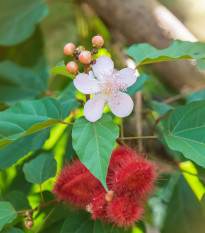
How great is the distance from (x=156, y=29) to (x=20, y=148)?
692mm

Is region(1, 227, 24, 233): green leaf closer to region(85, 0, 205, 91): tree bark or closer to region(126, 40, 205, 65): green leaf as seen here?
region(126, 40, 205, 65): green leaf

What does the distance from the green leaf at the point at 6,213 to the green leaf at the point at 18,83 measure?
0.55 metres

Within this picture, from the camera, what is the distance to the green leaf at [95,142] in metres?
0.51

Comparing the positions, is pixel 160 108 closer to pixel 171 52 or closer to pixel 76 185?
pixel 171 52

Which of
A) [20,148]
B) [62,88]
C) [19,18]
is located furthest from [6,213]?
[19,18]

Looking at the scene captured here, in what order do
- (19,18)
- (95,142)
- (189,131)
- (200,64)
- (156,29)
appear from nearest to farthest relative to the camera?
(95,142)
(189,131)
(200,64)
(156,29)
(19,18)

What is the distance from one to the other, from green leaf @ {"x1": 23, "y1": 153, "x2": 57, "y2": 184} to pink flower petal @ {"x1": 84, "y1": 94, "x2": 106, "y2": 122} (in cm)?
22

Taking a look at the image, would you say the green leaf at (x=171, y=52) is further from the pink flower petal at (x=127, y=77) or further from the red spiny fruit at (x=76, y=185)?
the red spiny fruit at (x=76, y=185)

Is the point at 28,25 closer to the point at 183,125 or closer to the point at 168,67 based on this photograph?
the point at 168,67

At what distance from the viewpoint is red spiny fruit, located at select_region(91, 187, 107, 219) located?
586mm

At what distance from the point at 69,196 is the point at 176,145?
0.24 meters

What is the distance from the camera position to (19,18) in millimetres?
1324

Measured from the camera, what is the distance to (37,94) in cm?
115

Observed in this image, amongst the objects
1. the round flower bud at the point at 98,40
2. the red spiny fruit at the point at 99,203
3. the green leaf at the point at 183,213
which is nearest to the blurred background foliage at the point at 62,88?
the green leaf at the point at 183,213
